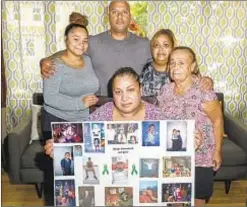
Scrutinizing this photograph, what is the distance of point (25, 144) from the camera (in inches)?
149

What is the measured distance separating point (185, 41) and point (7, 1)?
1.87 m

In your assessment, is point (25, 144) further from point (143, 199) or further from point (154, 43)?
point (143, 199)

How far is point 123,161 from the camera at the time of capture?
1.70 metres

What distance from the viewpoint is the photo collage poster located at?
1.70 metres

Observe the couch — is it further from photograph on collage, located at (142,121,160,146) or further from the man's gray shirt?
photograph on collage, located at (142,121,160,146)

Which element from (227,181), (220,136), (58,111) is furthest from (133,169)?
(227,181)

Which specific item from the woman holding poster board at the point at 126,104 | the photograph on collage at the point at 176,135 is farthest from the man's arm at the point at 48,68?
the photograph on collage at the point at 176,135

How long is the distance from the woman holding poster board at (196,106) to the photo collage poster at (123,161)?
354mm

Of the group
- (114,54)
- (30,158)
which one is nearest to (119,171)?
(114,54)

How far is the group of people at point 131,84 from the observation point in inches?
77.0

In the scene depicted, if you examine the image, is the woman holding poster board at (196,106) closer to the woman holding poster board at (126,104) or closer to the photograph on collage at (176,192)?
the woman holding poster board at (126,104)

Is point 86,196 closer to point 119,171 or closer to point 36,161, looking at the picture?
point 119,171

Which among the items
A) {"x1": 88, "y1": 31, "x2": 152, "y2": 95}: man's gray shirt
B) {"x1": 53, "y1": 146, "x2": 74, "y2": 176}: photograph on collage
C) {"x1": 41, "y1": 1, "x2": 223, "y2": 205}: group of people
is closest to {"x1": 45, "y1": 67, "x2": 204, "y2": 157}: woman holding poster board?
{"x1": 41, "y1": 1, "x2": 223, "y2": 205}: group of people

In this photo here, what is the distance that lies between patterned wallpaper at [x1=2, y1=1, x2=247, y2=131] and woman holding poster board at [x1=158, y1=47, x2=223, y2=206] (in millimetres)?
2294
